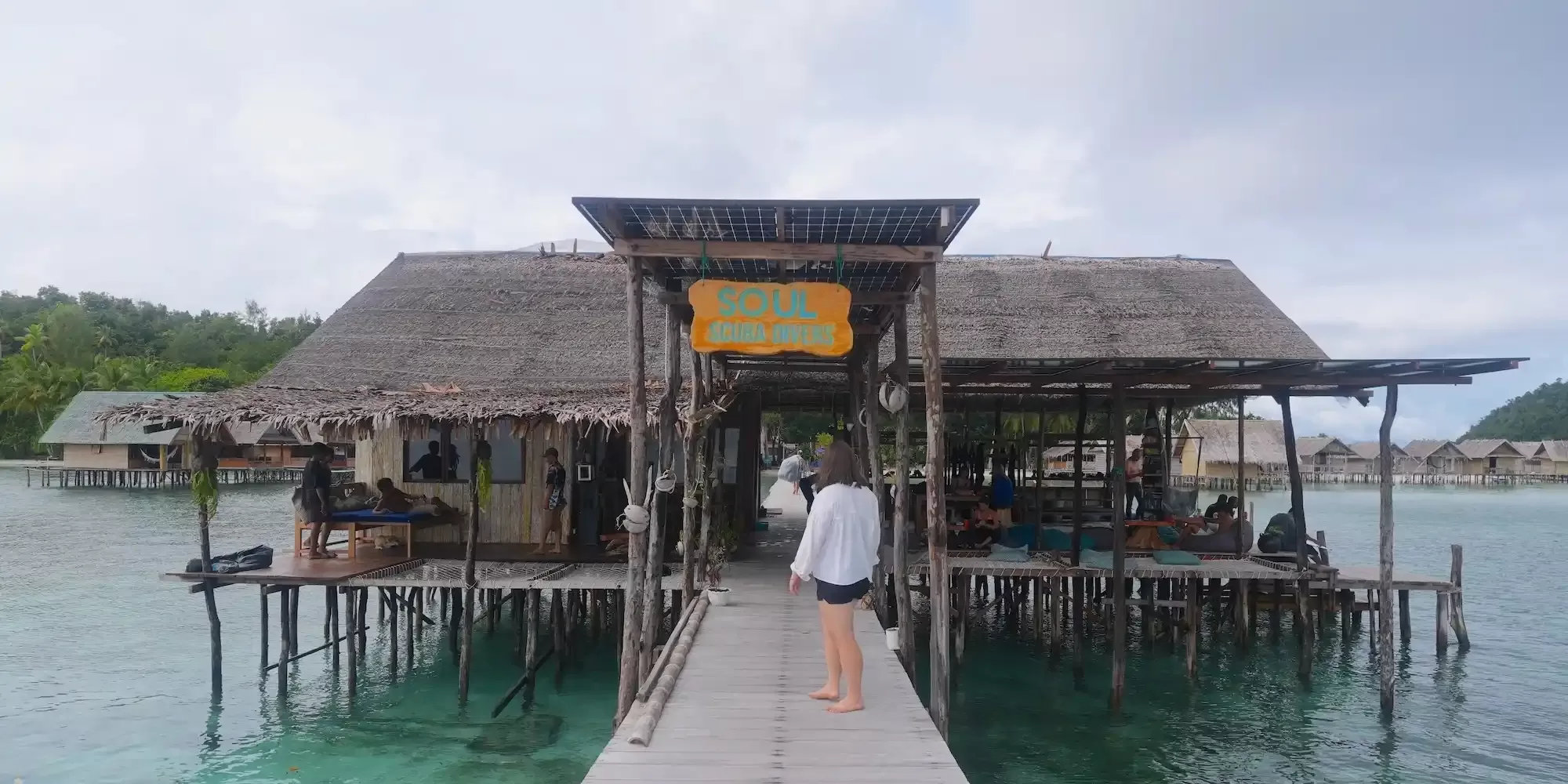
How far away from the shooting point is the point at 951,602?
1099 cm

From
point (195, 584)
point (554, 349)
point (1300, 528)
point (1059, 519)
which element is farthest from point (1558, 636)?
point (195, 584)

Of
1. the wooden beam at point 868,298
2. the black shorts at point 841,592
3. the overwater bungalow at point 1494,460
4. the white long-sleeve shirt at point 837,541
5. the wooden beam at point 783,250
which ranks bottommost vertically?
the overwater bungalow at point 1494,460

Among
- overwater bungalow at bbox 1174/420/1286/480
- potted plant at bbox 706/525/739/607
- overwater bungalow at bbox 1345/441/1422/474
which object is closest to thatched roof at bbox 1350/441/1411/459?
overwater bungalow at bbox 1345/441/1422/474

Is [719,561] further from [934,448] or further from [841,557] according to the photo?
[841,557]

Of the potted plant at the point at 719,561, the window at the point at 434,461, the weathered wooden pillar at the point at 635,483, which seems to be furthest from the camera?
the window at the point at 434,461

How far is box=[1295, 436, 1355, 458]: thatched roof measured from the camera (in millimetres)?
48625

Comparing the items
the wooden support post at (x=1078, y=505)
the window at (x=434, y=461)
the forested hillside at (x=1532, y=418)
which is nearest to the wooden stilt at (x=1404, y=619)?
the wooden support post at (x=1078, y=505)

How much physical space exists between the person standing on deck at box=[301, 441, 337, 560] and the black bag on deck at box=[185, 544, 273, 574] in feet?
2.22

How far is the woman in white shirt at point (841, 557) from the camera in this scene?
195 inches

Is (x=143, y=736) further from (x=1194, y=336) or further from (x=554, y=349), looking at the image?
(x=1194, y=336)

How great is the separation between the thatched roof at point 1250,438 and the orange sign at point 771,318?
28752 mm

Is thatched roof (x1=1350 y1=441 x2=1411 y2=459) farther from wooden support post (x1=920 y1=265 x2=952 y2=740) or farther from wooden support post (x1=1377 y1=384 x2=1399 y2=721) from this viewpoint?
wooden support post (x1=920 y1=265 x2=952 y2=740)

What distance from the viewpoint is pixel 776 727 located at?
4.81 meters

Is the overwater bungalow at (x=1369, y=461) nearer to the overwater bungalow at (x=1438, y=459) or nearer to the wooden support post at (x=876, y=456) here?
the overwater bungalow at (x=1438, y=459)
